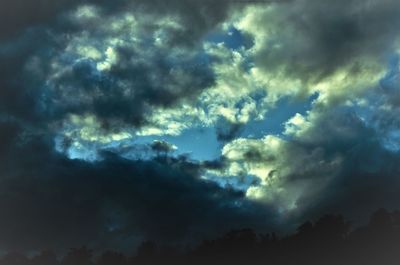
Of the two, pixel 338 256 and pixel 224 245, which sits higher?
pixel 224 245

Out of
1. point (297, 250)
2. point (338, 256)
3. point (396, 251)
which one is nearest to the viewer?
point (396, 251)

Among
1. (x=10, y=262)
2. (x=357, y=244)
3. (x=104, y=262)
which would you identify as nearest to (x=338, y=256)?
(x=357, y=244)

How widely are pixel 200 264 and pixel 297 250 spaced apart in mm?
16337

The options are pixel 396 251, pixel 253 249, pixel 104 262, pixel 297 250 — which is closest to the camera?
pixel 396 251

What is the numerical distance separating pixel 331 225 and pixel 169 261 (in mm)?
29320

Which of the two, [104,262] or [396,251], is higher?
[104,262]

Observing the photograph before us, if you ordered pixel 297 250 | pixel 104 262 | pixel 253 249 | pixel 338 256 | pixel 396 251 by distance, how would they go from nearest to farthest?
pixel 396 251, pixel 338 256, pixel 297 250, pixel 253 249, pixel 104 262

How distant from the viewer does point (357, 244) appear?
71.2 metres

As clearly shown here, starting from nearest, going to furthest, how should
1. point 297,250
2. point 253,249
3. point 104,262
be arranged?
point 297,250 < point 253,249 < point 104,262

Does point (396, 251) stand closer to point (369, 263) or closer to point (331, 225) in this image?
point (369, 263)

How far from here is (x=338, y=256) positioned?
232 feet

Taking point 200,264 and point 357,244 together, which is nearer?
point 357,244

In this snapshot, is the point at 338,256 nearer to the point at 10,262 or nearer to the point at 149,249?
the point at 149,249

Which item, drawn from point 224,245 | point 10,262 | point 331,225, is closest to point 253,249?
point 224,245
